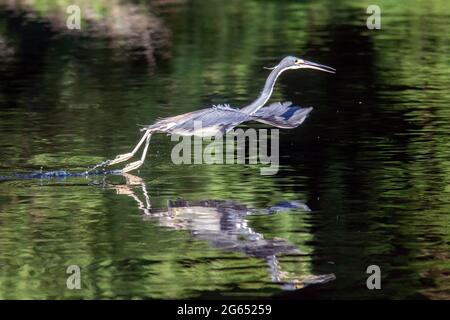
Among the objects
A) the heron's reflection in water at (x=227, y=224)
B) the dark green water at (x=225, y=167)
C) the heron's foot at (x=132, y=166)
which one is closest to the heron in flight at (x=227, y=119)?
the heron's foot at (x=132, y=166)

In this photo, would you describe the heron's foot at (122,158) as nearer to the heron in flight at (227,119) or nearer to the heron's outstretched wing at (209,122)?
the heron in flight at (227,119)

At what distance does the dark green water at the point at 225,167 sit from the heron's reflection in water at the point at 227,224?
6 centimetres

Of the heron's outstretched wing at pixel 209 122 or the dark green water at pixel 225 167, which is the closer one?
the dark green water at pixel 225 167

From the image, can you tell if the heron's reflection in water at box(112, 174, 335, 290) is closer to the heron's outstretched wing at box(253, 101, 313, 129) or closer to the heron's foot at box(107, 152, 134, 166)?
the heron's foot at box(107, 152, 134, 166)

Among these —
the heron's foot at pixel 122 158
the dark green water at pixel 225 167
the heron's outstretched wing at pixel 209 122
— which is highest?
the heron's outstretched wing at pixel 209 122

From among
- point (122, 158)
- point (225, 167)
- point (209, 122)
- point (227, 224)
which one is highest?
point (209, 122)

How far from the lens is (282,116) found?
1555 cm

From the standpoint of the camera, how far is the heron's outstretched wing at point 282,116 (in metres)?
15.5

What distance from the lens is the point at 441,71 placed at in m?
25.0

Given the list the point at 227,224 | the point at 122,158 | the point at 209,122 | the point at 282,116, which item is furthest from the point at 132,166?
the point at 227,224

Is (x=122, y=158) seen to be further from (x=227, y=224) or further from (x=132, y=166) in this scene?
(x=227, y=224)

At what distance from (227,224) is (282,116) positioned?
186 cm
